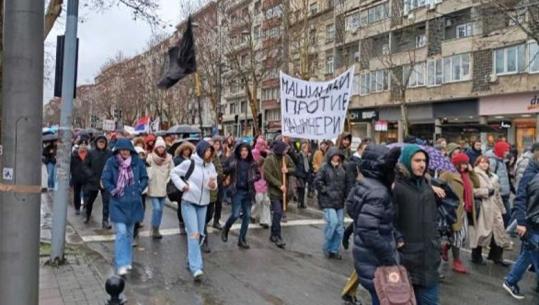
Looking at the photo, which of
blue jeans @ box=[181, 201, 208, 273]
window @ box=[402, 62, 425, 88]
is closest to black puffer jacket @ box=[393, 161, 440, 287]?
blue jeans @ box=[181, 201, 208, 273]

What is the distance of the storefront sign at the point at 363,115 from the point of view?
145 feet

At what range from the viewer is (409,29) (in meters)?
39.7

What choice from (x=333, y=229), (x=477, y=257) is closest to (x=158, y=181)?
(x=333, y=229)

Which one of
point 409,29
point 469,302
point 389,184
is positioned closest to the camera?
point 389,184

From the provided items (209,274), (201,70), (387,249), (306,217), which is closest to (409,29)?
(201,70)

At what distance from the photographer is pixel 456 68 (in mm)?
35438

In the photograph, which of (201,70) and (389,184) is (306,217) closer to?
(389,184)

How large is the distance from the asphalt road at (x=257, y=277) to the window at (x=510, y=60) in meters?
23.8

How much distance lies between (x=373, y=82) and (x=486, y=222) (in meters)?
36.0

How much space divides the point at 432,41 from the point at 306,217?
28.0 meters

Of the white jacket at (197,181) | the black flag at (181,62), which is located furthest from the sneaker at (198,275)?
the black flag at (181,62)

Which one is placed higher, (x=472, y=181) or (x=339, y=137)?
(x=339, y=137)

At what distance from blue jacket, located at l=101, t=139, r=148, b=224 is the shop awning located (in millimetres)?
27119

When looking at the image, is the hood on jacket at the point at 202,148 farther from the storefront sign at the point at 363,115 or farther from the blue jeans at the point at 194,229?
the storefront sign at the point at 363,115
